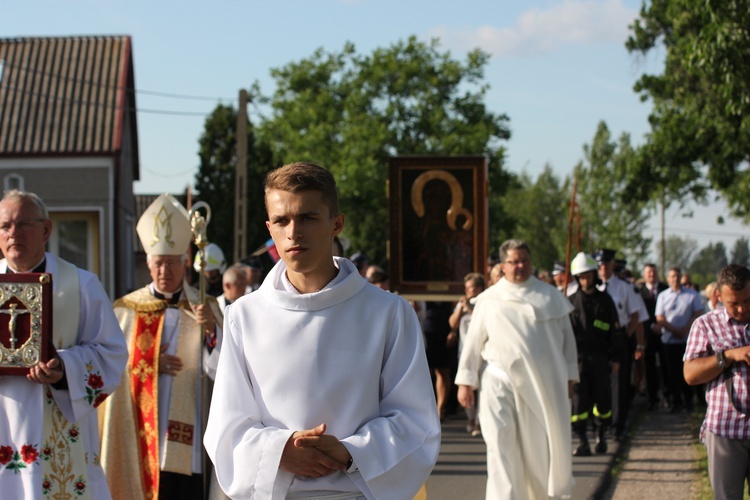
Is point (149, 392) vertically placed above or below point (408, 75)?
below

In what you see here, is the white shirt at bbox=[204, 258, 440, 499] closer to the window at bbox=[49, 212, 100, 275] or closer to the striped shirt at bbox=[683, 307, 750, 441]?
the striped shirt at bbox=[683, 307, 750, 441]

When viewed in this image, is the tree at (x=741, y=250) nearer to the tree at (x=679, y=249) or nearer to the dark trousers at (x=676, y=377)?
the tree at (x=679, y=249)

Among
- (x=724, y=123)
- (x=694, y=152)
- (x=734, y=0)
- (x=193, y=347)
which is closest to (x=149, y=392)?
(x=193, y=347)

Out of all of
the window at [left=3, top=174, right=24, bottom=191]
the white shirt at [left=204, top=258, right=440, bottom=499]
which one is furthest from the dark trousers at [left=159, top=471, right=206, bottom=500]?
the window at [left=3, top=174, right=24, bottom=191]

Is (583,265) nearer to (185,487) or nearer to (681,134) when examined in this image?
(185,487)

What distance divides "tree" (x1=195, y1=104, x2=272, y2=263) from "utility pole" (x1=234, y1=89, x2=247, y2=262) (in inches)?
527

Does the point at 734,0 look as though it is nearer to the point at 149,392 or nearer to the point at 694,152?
the point at 149,392

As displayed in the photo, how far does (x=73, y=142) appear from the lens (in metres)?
31.2

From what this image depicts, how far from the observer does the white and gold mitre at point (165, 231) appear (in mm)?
7262

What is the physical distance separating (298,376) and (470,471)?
7.41 m

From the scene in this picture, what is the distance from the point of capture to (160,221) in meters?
7.37

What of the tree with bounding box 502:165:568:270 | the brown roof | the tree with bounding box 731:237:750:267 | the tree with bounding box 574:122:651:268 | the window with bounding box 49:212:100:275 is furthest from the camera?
the tree with bounding box 502:165:568:270

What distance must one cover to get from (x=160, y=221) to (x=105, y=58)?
27.4 meters

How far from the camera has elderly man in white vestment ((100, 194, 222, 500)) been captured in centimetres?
701
